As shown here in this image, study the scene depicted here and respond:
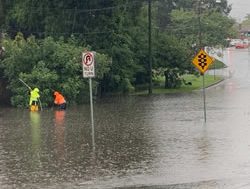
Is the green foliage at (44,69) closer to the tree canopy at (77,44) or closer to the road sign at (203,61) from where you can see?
the tree canopy at (77,44)

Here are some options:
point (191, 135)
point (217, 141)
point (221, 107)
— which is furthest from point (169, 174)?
point (221, 107)

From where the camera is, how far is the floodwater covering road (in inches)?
472

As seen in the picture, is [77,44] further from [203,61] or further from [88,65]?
[88,65]

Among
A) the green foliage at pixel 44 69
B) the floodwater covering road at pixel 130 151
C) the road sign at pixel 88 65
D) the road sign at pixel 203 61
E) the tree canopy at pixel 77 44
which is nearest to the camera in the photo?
the floodwater covering road at pixel 130 151

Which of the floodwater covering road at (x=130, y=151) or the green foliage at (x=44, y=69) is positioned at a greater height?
the green foliage at (x=44, y=69)

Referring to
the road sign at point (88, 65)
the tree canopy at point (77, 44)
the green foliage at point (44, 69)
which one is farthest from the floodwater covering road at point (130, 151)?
the tree canopy at point (77, 44)

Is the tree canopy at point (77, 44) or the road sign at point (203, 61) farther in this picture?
the tree canopy at point (77, 44)

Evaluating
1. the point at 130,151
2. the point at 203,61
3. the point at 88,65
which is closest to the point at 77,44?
the point at 203,61

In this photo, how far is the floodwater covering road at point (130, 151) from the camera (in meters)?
12.0

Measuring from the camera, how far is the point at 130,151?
16047mm

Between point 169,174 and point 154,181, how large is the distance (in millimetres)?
822

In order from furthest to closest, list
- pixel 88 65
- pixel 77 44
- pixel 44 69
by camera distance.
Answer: pixel 77 44, pixel 44 69, pixel 88 65

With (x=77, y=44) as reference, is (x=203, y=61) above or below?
below

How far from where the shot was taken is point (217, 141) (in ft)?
57.5
